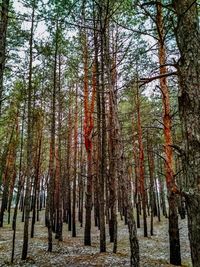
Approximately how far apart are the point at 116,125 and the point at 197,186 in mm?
4520

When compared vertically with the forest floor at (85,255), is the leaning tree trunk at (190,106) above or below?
above

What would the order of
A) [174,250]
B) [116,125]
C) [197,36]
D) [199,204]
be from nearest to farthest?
[199,204], [197,36], [116,125], [174,250]

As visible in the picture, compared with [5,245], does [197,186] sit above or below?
above

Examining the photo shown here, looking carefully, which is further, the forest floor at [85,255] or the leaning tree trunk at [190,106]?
the forest floor at [85,255]

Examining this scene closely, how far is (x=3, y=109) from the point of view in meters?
18.0

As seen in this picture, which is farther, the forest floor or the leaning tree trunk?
the forest floor

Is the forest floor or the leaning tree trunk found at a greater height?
the leaning tree trunk

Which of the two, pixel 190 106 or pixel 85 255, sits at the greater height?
pixel 190 106

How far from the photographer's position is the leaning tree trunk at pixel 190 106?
116 inches

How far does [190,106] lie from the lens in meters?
3.10

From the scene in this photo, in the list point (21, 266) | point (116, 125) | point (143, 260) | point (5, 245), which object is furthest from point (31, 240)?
point (116, 125)

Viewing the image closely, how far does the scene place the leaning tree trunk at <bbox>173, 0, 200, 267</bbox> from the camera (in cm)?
294

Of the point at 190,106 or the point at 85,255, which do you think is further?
the point at 85,255

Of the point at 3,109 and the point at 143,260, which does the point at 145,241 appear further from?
the point at 3,109
